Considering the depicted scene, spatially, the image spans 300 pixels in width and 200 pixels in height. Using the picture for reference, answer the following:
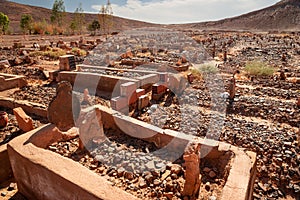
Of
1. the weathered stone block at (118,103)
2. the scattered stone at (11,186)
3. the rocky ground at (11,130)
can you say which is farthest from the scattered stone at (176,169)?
the rocky ground at (11,130)

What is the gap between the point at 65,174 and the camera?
2.62 meters

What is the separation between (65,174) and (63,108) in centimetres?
174

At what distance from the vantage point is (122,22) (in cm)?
10375

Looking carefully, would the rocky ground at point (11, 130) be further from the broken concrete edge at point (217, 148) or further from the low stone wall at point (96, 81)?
the low stone wall at point (96, 81)

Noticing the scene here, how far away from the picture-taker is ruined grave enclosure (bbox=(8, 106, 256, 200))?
97.3 inches

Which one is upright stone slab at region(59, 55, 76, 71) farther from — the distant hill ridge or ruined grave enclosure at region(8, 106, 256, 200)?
the distant hill ridge

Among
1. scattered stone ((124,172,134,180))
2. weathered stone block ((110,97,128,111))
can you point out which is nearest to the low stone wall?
weathered stone block ((110,97,128,111))

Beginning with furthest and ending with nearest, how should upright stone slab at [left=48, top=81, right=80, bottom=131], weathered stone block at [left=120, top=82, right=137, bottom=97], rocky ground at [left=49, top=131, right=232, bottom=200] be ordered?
weathered stone block at [left=120, top=82, right=137, bottom=97]
upright stone slab at [left=48, top=81, right=80, bottom=131]
rocky ground at [left=49, top=131, right=232, bottom=200]

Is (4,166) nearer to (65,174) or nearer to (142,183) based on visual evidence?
(65,174)

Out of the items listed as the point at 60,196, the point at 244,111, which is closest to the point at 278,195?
the point at 244,111

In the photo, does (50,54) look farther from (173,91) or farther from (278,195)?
(278,195)

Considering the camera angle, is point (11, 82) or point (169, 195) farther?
point (11, 82)

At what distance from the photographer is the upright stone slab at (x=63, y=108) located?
4004mm

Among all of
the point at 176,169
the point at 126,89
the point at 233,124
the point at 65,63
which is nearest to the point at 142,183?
the point at 176,169
